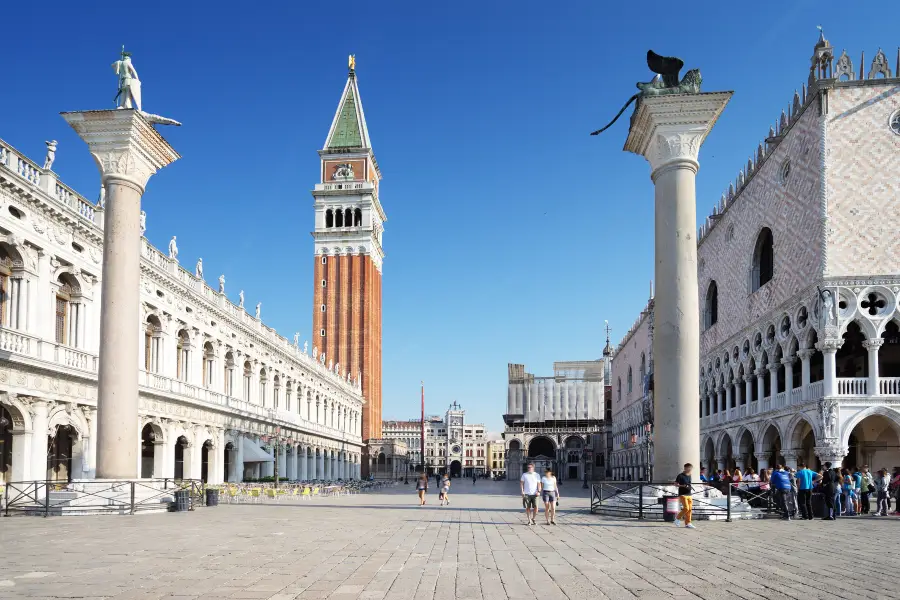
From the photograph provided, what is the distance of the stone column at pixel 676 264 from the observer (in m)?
19.4

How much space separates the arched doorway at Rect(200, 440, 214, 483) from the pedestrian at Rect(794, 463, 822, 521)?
29305 mm

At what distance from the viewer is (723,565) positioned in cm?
1109

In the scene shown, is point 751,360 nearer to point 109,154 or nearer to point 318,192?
point 109,154

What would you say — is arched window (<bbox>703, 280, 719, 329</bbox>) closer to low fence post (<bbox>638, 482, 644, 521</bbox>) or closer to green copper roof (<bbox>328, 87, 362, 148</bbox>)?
low fence post (<bbox>638, 482, 644, 521</bbox>)

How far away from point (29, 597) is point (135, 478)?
13193mm

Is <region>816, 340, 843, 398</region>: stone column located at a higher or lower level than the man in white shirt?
higher

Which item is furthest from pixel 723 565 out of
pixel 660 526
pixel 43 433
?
pixel 43 433

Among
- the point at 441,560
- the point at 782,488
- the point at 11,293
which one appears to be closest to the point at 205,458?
the point at 11,293

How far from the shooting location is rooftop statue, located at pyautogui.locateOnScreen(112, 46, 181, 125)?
2170 cm

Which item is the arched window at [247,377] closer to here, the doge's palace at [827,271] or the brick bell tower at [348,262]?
the doge's palace at [827,271]

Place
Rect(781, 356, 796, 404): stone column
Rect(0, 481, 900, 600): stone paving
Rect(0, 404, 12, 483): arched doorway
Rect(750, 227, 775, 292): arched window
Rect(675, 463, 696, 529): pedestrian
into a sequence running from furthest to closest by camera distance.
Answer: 1. Rect(750, 227, 775, 292): arched window
2. Rect(781, 356, 796, 404): stone column
3. Rect(0, 404, 12, 483): arched doorway
4. Rect(675, 463, 696, 529): pedestrian
5. Rect(0, 481, 900, 600): stone paving

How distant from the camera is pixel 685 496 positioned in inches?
676

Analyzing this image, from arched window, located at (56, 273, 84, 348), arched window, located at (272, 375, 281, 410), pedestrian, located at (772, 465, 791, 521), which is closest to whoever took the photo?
pedestrian, located at (772, 465, 791, 521)

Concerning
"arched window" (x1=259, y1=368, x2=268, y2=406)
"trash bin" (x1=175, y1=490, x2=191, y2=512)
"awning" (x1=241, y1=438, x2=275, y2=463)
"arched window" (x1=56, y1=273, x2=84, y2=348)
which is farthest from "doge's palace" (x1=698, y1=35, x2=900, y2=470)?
"arched window" (x1=259, y1=368, x2=268, y2=406)
